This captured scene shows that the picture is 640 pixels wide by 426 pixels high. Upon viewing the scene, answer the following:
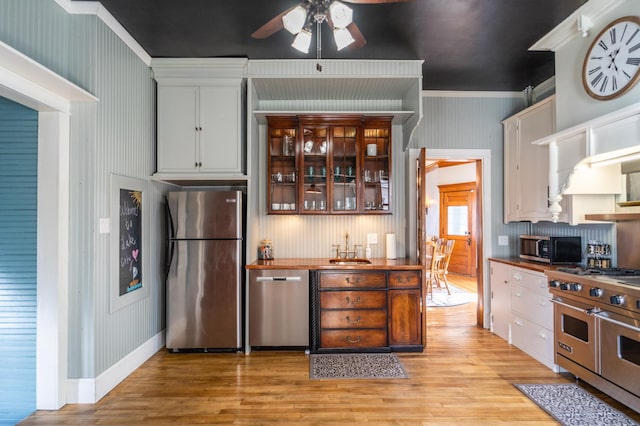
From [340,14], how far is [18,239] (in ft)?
9.08

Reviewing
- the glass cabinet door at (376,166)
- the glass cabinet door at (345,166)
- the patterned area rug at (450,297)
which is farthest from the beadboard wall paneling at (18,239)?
the patterned area rug at (450,297)

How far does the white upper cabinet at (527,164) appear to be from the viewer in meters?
3.59

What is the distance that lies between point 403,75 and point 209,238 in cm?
258

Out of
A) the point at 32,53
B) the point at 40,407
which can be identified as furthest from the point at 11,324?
the point at 32,53

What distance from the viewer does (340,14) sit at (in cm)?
201

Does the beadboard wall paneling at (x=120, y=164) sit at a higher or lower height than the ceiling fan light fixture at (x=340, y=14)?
lower

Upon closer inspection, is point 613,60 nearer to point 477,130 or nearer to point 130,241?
point 477,130

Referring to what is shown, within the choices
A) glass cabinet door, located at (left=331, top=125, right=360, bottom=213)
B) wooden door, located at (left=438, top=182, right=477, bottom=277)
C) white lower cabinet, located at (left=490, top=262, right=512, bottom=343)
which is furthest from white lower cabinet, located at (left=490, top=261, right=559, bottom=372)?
wooden door, located at (left=438, top=182, right=477, bottom=277)

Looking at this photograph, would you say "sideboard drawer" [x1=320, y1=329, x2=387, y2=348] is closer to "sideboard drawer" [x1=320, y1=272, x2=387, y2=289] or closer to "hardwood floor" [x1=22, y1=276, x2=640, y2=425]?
"hardwood floor" [x1=22, y1=276, x2=640, y2=425]

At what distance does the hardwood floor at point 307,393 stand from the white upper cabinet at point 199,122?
74.3 inches

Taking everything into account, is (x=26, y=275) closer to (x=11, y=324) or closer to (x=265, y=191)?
(x=11, y=324)

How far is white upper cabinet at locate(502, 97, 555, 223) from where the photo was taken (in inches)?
141

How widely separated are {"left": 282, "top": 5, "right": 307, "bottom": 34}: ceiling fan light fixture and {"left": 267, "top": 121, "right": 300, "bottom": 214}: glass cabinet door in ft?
6.03

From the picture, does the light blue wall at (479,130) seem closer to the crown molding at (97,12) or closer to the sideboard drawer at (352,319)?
the sideboard drawer at (352,319)
